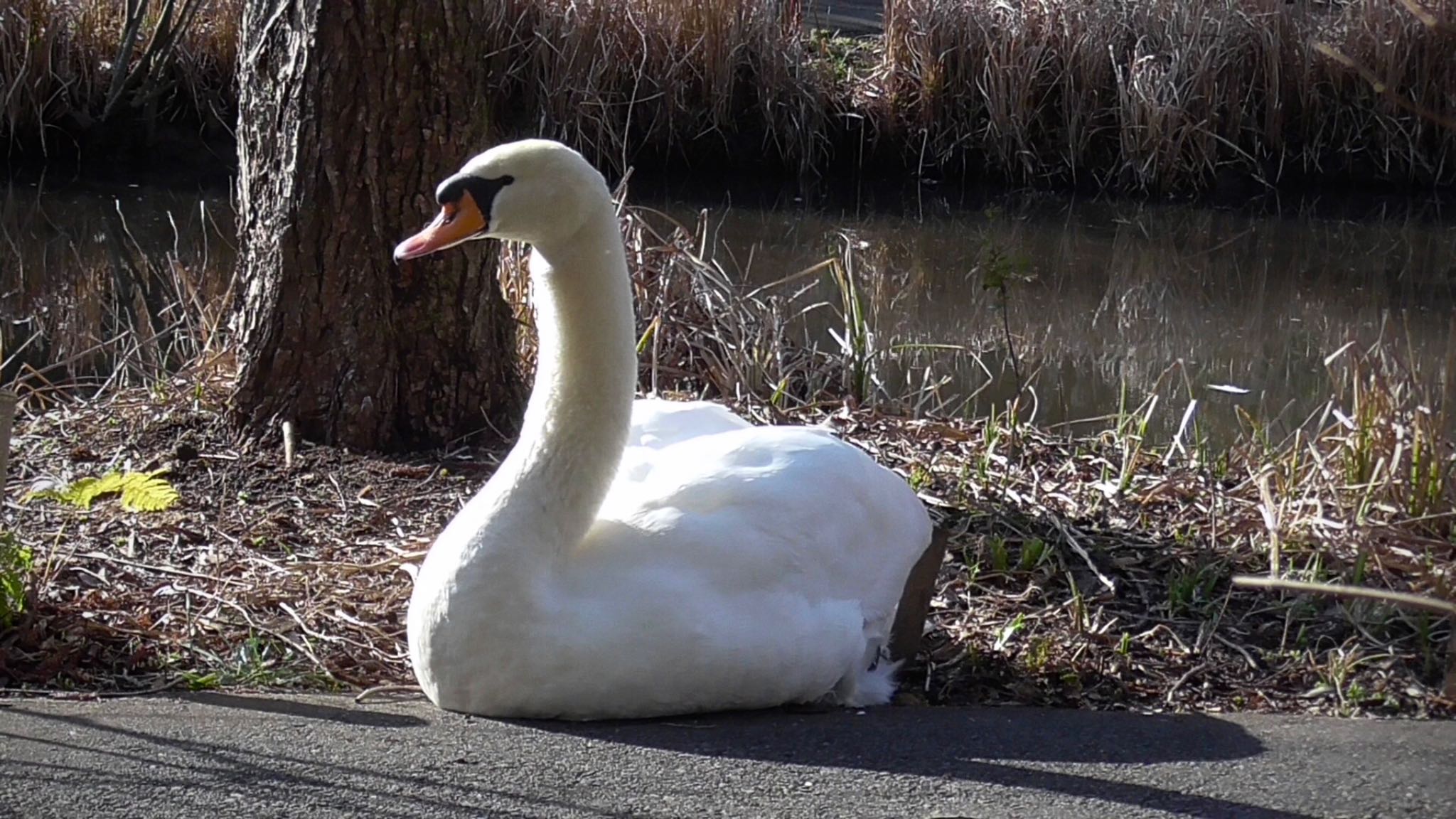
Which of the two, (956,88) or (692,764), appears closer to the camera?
(692,764)

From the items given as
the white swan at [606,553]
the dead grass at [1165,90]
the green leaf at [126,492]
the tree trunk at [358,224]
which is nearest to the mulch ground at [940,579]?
the green leaf at [126,492]

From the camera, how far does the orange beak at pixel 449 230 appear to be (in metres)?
3.37

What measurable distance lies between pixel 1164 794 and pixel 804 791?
0.68 metres

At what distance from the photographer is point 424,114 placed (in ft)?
17.0

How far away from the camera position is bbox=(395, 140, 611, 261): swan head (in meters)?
3.40

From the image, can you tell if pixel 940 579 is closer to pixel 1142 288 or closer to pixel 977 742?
pixel 977 742

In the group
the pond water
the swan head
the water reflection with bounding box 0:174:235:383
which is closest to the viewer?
the swan head

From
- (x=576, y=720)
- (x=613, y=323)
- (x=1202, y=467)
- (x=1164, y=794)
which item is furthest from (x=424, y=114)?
(x=1164, y=794)

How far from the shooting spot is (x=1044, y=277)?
1115 cm

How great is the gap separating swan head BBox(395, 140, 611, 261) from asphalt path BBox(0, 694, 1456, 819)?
996mm

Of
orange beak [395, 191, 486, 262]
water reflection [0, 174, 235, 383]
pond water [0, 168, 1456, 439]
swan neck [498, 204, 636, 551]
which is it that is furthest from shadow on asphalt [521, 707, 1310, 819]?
water reflection [0, 174, 235, 383]

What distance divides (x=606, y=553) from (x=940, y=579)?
4.61 ft

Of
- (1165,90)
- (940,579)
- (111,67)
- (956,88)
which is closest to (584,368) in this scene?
(940,579)

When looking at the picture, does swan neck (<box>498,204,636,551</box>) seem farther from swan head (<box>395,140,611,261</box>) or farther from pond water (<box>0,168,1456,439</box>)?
pond water (<box>0,168,1456,439</box>)
